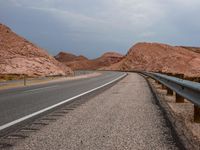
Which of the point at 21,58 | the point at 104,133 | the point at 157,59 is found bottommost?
the point at 104,133

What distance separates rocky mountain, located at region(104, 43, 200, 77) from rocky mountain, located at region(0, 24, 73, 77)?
2754 inches

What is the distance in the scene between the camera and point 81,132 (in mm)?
7023

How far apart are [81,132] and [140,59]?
459 ft

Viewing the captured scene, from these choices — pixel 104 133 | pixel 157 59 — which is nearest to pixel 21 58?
pixel 104 133

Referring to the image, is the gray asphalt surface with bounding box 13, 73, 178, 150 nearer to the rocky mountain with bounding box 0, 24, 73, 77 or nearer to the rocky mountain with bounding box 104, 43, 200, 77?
the rocky mountain with bounding box 0, 24, 73, 77

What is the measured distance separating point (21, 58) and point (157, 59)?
88.3 meters

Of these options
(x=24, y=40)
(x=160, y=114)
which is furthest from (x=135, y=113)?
(x=24, y=40)

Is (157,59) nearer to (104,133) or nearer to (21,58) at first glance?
(21,58)

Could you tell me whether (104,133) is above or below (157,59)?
below

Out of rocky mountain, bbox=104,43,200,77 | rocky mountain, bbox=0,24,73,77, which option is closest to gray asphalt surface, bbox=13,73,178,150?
rocky mountain, bbox=0,24,73,77

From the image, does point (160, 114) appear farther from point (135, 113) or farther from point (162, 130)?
point (162, 130)

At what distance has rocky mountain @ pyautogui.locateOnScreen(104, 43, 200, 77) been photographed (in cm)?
13550

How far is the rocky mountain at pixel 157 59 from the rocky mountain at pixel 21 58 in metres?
70.0

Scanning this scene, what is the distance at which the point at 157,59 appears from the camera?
14350 centimetres
